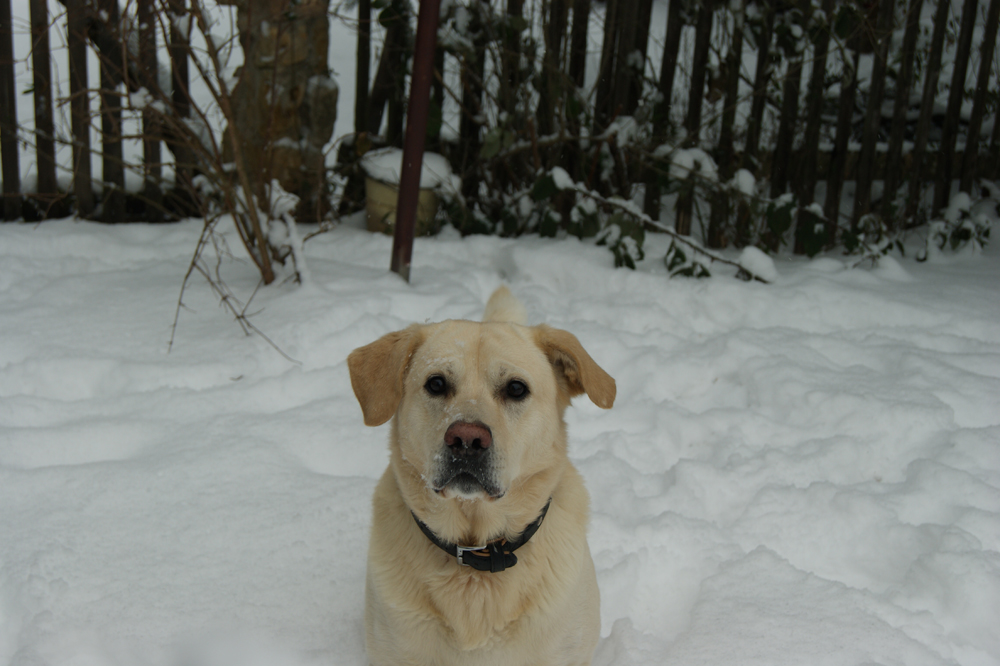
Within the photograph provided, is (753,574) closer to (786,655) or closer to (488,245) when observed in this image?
(786,655)

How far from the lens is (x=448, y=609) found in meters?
1.78

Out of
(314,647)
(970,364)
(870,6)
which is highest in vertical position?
(870,6)

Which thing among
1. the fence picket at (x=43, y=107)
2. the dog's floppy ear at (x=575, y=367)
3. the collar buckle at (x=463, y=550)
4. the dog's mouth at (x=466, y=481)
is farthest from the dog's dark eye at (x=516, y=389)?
the fence picket at (x=43, y=107)

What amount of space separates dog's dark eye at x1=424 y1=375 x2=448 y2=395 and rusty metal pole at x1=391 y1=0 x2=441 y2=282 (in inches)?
94.9

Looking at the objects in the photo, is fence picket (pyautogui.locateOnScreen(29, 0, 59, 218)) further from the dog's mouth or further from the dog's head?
the dog's mouth

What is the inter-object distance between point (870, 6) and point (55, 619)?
5.66m

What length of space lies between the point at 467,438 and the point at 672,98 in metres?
4.63

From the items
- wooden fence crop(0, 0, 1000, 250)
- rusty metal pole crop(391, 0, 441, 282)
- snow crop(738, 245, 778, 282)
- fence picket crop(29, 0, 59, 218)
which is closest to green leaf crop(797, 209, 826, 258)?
wooden fence crop(0, 0, 1000, 250)

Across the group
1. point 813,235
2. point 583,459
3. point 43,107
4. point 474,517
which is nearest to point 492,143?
point 813,235

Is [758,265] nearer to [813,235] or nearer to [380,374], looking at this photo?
[813,235]

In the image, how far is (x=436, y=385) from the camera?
184 cm

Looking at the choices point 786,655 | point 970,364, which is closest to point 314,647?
point 786,655

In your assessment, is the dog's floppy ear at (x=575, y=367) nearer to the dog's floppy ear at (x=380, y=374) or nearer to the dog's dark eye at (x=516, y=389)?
the dog's dark eye at (x=516, y=389)

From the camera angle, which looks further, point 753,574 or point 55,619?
point 753,574
